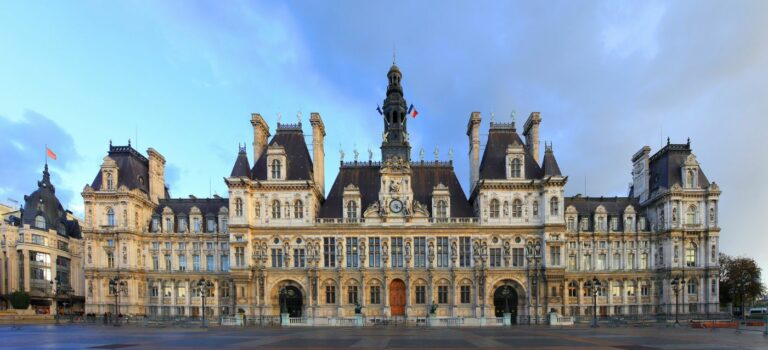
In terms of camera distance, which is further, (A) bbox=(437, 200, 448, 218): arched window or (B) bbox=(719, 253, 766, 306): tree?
(B) bbox=(719, 253, 766, 306): tree

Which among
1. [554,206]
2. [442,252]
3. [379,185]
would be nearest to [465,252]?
[442,252]

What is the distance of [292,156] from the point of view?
64.0 meters

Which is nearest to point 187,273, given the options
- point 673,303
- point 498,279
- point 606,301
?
point 498,279

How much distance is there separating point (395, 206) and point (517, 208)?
14811 mm

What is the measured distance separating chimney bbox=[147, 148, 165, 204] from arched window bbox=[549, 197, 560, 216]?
5205 cm

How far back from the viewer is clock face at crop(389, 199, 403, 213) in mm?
60812

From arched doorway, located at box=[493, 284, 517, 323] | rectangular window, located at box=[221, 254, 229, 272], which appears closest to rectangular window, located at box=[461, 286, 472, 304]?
arched doorway, located at box=[493, 284, 517, 323]

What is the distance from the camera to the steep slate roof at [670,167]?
210 feet

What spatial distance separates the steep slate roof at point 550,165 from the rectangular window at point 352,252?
24.5 m

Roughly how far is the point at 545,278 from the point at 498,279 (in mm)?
5380

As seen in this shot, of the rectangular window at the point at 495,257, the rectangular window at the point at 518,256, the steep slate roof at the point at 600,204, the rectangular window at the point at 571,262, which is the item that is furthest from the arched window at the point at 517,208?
the rectangular window at the point at 571,262

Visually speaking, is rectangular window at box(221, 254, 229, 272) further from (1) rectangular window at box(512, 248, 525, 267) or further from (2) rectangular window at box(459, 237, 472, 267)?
(1) rectangular window at box(512, 248, 525, 267)

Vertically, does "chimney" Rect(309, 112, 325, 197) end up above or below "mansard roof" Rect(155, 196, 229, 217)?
above

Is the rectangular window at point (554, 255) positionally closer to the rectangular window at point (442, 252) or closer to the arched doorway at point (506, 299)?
the arched doorway at point (506, 299)
